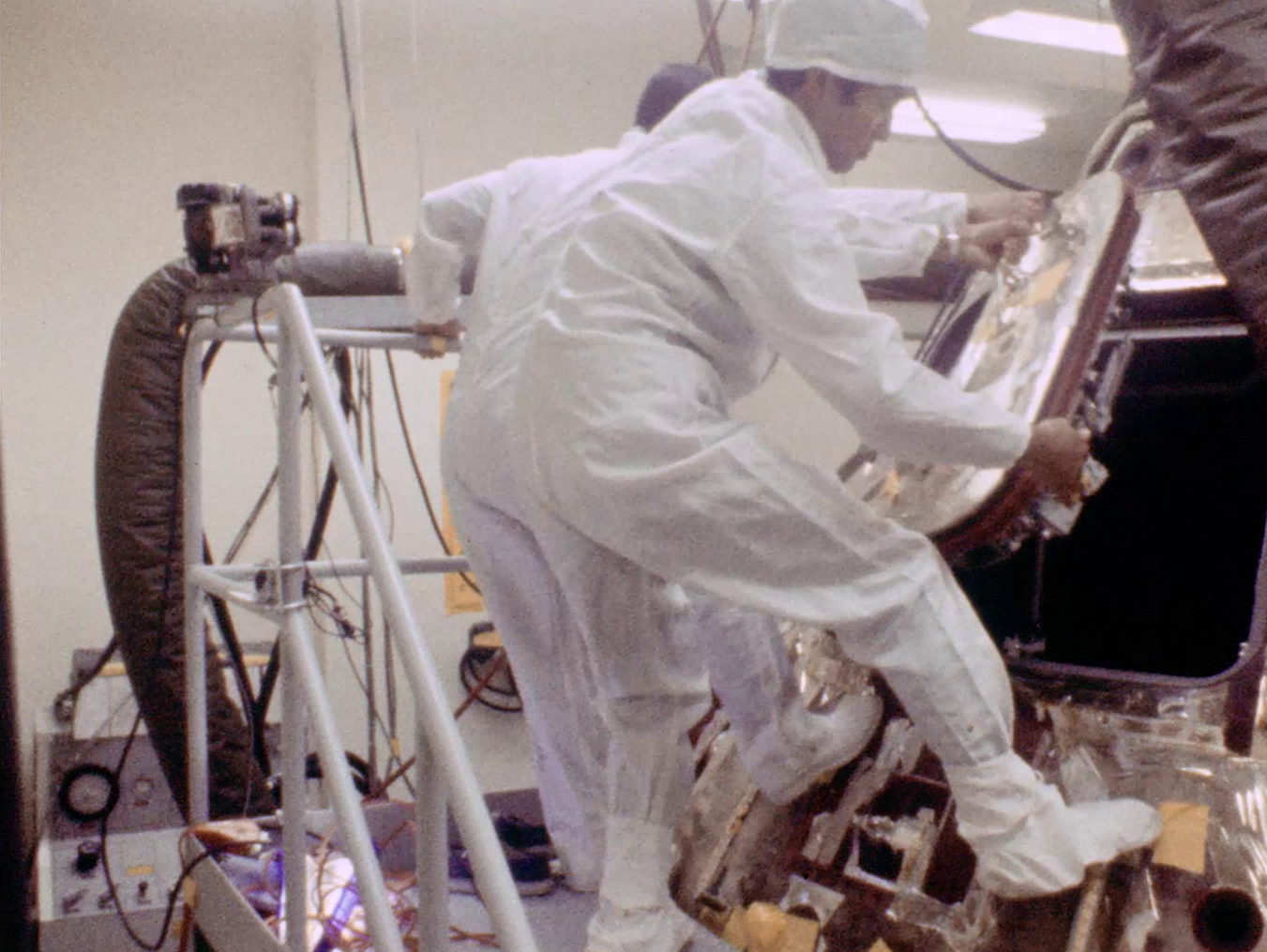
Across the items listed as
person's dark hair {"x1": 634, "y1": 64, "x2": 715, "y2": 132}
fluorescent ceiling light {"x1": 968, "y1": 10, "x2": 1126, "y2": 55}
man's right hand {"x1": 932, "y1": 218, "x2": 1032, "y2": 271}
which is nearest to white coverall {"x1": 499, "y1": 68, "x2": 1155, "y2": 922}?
man's right hand {"x1": 932, "y1": 218, "x2": 1032, "y2": 271}

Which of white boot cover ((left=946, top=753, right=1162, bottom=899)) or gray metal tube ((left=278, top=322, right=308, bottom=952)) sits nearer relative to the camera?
white boot cover ((left=946, top=753, right=1162, bottom=899))

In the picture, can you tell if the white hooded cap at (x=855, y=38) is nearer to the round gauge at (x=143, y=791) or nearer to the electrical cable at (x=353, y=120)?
the electrical cable at (x=353, y=120)

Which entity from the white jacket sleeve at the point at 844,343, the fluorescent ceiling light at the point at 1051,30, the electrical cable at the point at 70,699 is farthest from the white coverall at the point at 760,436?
the fluorescent ceiling light at the point at 1051,30

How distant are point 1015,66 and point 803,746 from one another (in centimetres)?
378

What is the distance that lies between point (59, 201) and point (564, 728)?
3.09 metres

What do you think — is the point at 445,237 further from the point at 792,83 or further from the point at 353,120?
the point at 353,120

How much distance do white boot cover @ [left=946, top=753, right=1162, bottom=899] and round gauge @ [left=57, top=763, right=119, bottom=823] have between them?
2389 millimetres

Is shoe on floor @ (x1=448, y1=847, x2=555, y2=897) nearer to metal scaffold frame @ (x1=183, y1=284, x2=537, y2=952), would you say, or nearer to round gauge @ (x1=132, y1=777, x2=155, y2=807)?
metal scaffold frame @ (x1=183, y1=284, x2=537, y2=952)

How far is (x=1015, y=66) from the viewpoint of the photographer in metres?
4.89

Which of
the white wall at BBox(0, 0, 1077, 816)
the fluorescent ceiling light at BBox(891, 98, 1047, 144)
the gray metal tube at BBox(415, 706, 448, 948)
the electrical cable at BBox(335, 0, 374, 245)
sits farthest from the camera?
the fluorescent ceiling light at BBox(891, 98, 1047, 144)

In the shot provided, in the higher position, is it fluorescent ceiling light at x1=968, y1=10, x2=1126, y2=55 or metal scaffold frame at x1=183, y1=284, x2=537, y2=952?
fluorescent ceiling light at x1=968, y1=10, x2=1126, y2=55

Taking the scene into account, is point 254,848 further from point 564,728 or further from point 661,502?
point 661,502

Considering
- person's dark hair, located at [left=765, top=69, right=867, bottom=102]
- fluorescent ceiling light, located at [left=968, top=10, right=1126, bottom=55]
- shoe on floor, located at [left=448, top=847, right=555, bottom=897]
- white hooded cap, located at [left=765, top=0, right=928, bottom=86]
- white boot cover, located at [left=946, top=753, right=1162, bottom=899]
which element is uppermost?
white hooded cap, located at [left=765, top=0, right=928, bottom=86]

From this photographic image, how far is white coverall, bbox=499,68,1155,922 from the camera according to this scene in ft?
5.31
